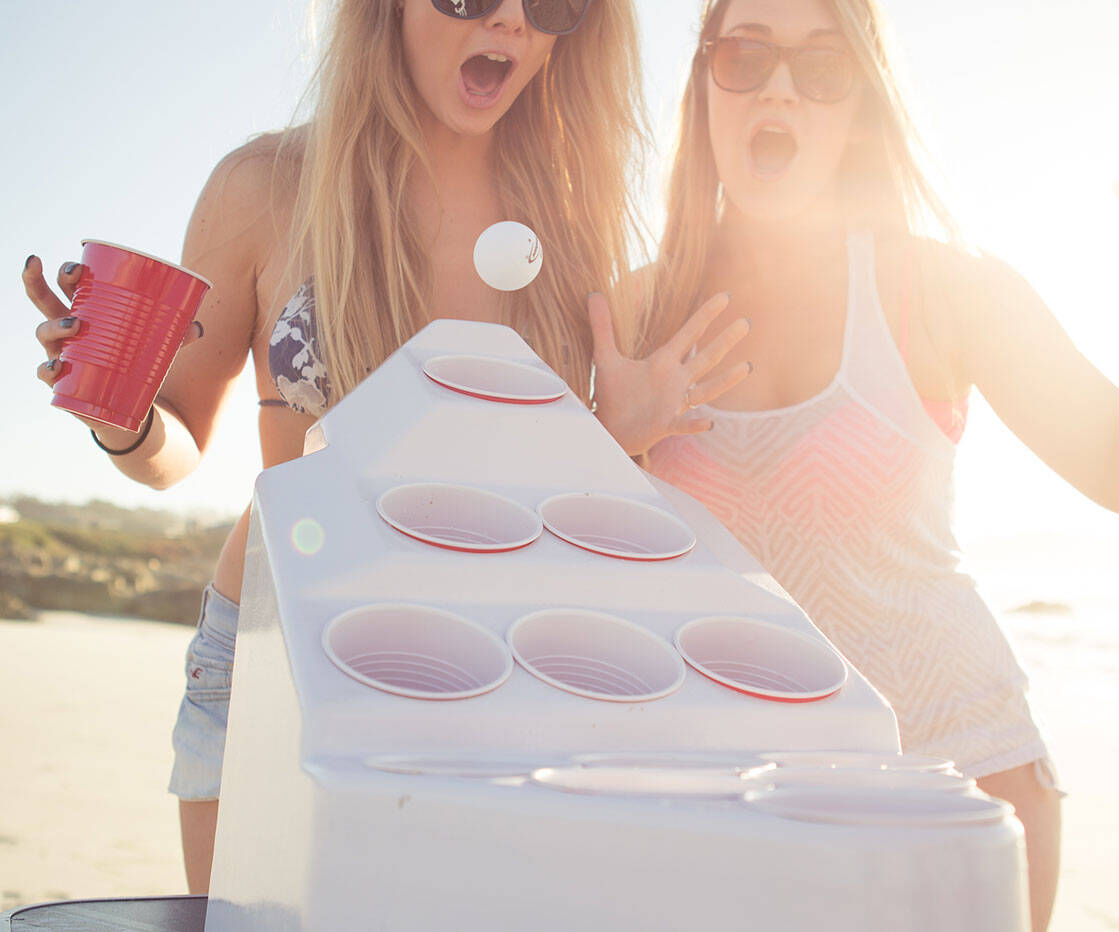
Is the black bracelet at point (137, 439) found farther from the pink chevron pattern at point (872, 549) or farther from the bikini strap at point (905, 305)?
the bikini strap at point (905, 305)

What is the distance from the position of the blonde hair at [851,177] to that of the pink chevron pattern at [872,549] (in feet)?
1.37

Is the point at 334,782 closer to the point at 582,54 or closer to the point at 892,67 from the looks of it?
the point at 582,54

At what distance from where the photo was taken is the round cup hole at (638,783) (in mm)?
753

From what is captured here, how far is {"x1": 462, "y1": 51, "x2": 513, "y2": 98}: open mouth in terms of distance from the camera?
200 cm

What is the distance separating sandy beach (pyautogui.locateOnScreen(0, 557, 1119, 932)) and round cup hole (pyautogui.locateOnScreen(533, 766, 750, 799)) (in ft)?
7.70

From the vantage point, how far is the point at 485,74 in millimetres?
2025

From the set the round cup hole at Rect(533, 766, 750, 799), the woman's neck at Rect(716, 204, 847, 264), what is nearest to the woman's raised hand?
the woman's neck at Rect(716, 204, 847, 264)

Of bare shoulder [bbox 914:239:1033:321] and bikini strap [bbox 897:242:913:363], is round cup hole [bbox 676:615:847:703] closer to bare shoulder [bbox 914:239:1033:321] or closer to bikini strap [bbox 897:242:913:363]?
bikini strap [bbox 897:242:913:363]

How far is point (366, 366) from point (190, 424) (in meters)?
0.50

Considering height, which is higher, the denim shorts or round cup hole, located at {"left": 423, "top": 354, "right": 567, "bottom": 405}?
round cup hole, located at {"left": 423, "top": 354, "right": 567, "bottom": 405}

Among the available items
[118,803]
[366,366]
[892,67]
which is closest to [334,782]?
[366,366]

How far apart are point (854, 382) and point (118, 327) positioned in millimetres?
1333

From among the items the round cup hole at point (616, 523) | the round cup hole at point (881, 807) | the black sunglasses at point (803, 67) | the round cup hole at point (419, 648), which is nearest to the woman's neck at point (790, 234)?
the black sunglasses at point (803, 67)

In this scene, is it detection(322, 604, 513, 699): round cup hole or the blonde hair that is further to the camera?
the blonde hair
